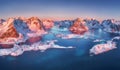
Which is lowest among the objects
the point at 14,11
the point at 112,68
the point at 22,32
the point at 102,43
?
the point at 112,68

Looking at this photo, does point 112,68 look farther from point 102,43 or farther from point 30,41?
point 30,41

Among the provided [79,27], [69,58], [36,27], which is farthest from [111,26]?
[36,27]

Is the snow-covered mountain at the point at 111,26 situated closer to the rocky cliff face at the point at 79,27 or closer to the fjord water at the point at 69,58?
the fjord water at the point at 69,58

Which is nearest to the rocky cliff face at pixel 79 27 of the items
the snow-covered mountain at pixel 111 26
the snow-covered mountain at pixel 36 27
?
the snow-covered mountain at pixel 36 27

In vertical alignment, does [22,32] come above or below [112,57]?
above

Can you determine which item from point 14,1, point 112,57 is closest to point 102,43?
point 112,57

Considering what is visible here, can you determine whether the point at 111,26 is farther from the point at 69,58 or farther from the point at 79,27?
the point at 69,58
